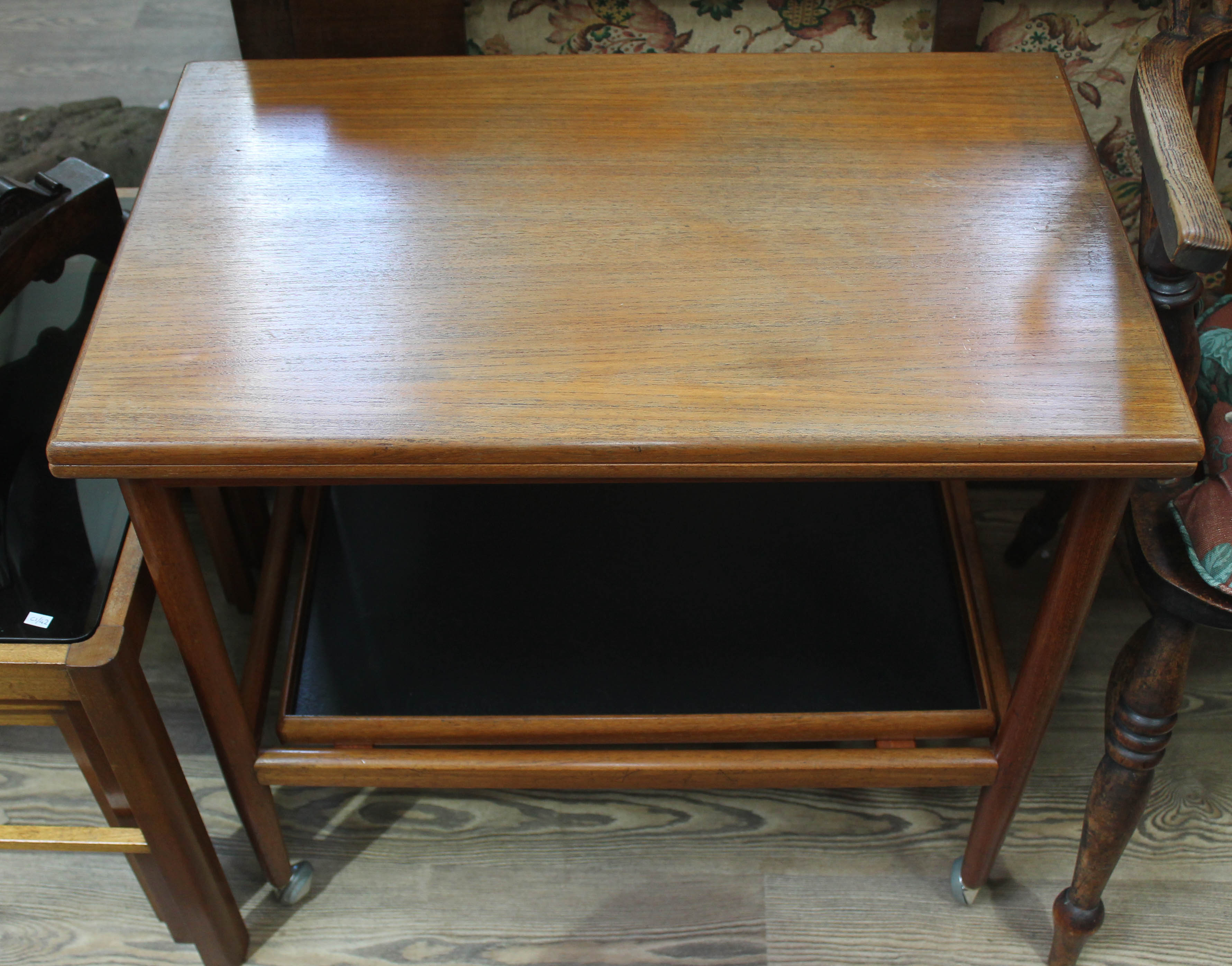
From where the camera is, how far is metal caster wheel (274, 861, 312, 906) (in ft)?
3.47

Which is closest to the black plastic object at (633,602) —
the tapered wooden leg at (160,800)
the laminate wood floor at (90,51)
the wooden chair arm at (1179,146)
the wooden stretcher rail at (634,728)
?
the wooden stretcher rail at (634,728)

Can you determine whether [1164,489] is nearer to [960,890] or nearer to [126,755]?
[960,890]

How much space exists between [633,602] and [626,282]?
35 cm

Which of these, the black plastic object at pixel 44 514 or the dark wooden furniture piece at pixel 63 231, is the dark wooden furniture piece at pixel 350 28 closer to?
the dark wooden furniture piece at pixel 63 231

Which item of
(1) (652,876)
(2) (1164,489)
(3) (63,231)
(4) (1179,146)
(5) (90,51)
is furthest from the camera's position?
(5) (90,51)

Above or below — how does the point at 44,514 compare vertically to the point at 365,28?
below

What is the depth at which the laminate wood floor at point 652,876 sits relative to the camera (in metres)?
1.05

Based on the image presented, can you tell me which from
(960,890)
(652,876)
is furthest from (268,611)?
(960,890)

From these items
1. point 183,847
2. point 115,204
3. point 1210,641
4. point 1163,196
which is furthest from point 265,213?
point 1210,641

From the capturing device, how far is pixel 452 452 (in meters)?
0.68

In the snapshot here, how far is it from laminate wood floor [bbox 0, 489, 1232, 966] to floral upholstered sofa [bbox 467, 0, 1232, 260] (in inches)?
26.4

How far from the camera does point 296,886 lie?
1060 millimetres

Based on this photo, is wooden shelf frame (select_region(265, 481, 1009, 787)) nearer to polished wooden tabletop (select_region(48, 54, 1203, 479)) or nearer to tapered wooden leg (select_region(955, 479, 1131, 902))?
tapered wooden leg (select_region(955, 479, 1131, 902))

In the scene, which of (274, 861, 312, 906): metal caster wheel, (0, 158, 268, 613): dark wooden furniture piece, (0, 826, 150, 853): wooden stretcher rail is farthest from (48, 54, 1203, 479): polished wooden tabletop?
(274, 861, 312, 906): metal caster wheel
